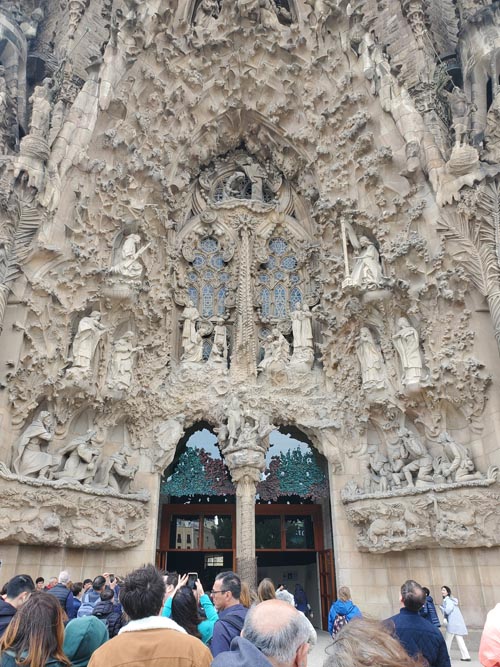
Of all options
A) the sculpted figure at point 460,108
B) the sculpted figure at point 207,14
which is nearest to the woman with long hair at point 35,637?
the sculpted figure at point 460,108

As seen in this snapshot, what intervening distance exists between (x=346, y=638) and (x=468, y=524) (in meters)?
8.32

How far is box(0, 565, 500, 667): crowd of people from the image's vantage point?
1.13 metres

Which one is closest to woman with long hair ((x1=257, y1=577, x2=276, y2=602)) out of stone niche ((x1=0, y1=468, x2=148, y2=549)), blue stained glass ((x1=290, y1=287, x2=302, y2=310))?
stone niche ((x1=0, y1=468, x2=148, y2=549))

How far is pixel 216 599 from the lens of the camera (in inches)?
101

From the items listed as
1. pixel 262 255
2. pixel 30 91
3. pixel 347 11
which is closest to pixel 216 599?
pixel 262 255

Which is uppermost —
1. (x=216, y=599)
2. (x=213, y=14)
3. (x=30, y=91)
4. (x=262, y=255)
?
(x=213, y=14)

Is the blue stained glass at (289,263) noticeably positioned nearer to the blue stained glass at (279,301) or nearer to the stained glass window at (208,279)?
the blue stained glass at (279,301)

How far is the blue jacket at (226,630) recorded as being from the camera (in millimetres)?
2174

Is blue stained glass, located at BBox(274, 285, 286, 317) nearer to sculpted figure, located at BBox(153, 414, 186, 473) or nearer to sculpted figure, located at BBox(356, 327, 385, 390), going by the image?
sculpted figure, located at BBox(356, 327, 385, 390)

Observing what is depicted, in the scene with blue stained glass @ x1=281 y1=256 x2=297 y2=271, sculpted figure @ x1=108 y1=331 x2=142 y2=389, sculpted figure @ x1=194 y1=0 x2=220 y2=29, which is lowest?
sculpted figure @ x1=108 y1=331 x2=142 y2=389

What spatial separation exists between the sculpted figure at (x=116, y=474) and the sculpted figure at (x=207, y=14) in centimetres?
1015

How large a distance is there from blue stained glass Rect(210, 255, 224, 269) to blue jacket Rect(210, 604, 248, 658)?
10800 millimetres

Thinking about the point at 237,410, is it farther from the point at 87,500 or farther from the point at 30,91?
the point at 30,91

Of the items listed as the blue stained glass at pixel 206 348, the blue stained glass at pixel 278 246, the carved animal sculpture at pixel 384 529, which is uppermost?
the blue stained glass at pixel 278 246
